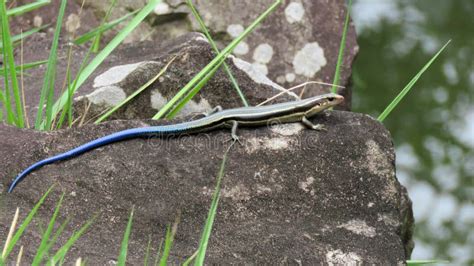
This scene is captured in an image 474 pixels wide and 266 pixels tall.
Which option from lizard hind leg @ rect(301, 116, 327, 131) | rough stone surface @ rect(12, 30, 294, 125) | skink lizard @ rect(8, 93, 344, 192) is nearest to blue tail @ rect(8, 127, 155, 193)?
skink lizard @ rect(8, 93, 344, 192)

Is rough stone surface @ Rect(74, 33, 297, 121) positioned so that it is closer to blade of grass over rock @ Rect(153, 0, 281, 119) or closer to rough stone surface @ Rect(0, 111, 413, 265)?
blade of grass over rock @ Rect(153, 0, 281, 119)

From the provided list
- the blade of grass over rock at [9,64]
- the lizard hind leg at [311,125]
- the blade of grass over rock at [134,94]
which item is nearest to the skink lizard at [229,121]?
the lizard hind leg at [311,125]

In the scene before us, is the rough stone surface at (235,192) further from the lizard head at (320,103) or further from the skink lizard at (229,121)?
the lizard head at (320,103)

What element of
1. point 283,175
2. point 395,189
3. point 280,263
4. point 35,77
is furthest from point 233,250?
point 35,77

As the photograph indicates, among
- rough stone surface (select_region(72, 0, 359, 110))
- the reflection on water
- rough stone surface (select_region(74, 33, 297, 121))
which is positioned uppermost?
the reflection on water

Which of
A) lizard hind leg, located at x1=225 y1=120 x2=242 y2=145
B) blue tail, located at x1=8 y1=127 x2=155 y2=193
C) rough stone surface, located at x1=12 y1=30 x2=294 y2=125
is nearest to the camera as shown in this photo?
blue tail, located at x1=8 y1=127 x2=155 y2=193

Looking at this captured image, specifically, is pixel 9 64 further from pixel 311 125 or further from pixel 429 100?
pixel 429 100

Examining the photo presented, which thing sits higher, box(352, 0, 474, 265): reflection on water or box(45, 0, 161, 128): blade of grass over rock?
box(352, 0, 474, 265): reflection on water
